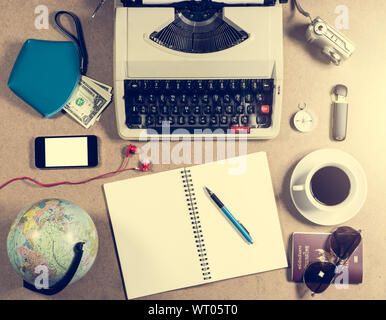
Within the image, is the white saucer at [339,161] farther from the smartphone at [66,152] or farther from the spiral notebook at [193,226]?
the smartphone at [66,152]

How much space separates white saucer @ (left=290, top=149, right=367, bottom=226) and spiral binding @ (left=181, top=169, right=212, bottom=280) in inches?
11.9

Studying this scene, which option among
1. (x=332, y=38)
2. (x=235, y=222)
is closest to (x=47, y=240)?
(x=235, y=222)

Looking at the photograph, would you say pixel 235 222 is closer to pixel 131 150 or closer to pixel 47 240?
pixel 131 150

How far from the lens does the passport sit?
118cm

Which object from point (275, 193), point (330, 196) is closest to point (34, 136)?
point (275, 193)

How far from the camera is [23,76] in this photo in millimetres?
1150

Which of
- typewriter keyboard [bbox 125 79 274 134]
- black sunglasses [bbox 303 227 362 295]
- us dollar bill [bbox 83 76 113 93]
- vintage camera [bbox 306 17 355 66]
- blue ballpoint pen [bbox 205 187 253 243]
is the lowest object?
black sunglasses [bbox 303 227 362 295]

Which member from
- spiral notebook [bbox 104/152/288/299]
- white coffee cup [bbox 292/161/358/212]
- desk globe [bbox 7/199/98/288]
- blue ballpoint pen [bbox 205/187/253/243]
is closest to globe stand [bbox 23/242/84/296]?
desk globe [bbox 7/199/98/288]

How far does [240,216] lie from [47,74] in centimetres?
74

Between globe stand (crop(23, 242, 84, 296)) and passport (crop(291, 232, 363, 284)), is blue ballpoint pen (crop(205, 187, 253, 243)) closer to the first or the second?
passport (crop(291, 232, 363, 284))

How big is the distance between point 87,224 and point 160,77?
1.54 feet

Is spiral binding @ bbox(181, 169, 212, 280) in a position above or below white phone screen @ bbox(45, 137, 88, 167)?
below

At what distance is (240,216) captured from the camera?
1.19 m

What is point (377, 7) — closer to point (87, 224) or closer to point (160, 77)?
point (160, 77)
